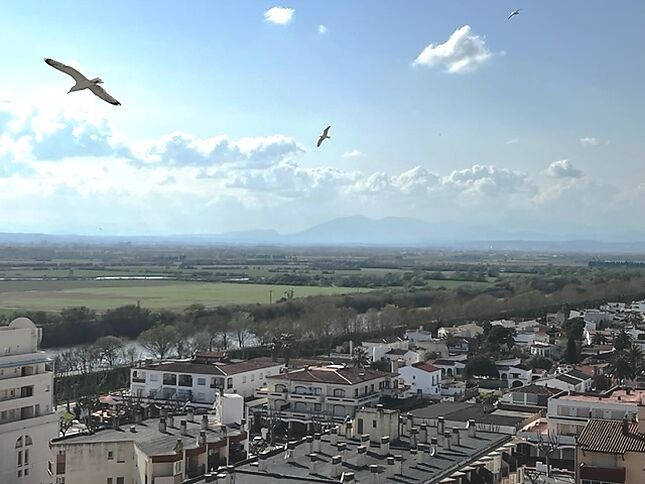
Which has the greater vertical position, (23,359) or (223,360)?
(23,359)

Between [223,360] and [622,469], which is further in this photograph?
[223,360]

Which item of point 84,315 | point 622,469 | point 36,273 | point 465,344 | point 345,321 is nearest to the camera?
point 622,469

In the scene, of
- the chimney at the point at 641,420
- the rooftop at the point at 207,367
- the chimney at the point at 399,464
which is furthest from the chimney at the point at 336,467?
the rooftop at the point at 207,367

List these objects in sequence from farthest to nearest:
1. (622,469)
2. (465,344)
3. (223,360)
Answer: (465,344) < (223,360) < (622,469)

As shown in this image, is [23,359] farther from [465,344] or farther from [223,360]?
[465,344]

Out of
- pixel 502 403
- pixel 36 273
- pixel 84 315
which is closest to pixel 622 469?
pixel 502 403

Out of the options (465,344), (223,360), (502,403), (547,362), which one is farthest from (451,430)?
(465,344)

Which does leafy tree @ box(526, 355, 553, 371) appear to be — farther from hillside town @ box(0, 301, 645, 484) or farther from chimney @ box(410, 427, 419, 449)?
chimney @ box(410, 427, 419, 449)
